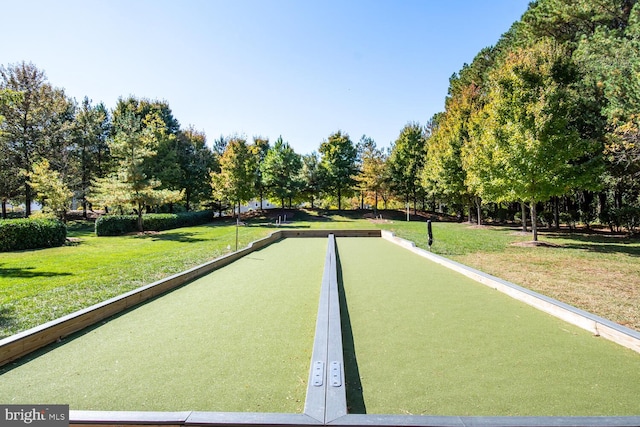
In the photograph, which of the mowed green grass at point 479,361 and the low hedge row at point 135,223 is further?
the low hedge row at point 135,223

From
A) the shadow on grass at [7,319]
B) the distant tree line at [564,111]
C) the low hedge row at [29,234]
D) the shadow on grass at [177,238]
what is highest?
the distant tree line at [564,111]

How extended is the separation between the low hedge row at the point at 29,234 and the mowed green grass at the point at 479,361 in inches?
518

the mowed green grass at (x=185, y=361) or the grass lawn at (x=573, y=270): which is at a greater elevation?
the grass lawn at (x=573, y=270)

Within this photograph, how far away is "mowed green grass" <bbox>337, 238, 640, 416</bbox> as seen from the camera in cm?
244

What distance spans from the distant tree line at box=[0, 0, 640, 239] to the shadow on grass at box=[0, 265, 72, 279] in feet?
16.4

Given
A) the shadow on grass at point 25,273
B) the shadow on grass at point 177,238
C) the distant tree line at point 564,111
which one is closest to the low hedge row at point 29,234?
the shadow on grass at point 177,238

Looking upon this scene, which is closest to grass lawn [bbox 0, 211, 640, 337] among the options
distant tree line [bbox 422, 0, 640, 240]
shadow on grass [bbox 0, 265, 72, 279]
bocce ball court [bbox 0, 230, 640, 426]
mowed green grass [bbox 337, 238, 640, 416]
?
shadow on grass [bbox 0, 265, 72, 279]

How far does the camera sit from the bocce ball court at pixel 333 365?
7.59 feet

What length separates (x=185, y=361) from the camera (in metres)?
3.21

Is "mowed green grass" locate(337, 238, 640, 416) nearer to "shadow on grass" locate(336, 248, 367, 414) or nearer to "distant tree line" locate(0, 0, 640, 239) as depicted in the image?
"shadow on grass" locate(336, 248, 367, 414)

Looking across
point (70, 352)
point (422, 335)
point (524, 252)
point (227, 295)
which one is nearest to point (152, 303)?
point (227, 295)

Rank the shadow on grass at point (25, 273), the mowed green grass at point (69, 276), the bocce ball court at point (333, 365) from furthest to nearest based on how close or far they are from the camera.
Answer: the shadow on grass at point (25, 273) < the mowed green grass at point (69, 276) < the bocce ball court at point (333, 365)

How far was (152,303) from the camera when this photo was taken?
533cm

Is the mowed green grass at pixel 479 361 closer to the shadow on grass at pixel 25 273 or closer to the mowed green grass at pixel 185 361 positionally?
the mowed green grass at pixel 185 361
